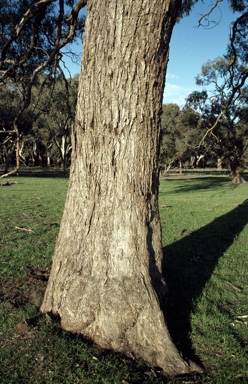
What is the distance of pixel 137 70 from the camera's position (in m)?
Result: 3.14

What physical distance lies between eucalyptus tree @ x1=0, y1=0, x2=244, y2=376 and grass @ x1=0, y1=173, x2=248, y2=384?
0.25 m

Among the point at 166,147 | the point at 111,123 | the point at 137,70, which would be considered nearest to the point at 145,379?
the point at 111,123

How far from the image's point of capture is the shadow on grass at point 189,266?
→ 12.6 feet

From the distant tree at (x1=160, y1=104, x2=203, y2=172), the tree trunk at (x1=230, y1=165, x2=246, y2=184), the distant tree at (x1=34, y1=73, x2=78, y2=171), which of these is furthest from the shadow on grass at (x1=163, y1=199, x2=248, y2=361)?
the tree trunk at (x1=230, y1=165, x2=246, y2=184)

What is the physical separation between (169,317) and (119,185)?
1.76 m

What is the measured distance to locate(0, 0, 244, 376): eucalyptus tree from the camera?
3115 millimetres

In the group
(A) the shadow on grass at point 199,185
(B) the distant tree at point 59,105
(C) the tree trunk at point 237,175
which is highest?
(B) the distant tree at point 59,105

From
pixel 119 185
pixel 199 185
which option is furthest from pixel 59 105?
pixel 199 185

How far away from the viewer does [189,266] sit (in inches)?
231

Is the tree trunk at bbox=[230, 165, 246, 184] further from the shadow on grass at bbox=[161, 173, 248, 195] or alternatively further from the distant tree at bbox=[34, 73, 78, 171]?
the distant tree at bbox=[34, 73, 78, 171]

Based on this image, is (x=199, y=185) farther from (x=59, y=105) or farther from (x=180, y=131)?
(x=59, y=105)

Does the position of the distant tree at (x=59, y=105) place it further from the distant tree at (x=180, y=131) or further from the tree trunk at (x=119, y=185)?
the distant tree at (x=180, y=131)

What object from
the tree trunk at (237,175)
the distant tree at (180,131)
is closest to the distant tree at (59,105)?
the distant tree at (180,131)

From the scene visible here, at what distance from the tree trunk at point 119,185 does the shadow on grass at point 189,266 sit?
1.98ft
